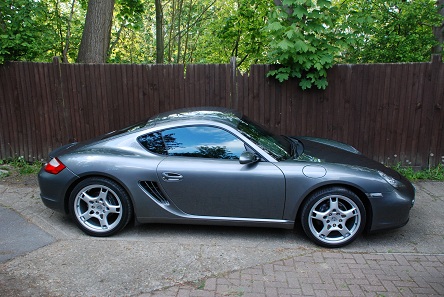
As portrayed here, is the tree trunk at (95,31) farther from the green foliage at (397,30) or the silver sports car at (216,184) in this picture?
the green foliage at (397,30)

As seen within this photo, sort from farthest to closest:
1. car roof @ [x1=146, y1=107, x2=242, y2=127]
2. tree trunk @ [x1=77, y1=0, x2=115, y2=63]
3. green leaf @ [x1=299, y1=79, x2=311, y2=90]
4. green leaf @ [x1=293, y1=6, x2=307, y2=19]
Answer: tree trunk @ [x1=77, y1=0, x2=115, y2=63], green leaf @ [x1=299, y1=79, x2=311, y2=90], green leaf @ [x1=293, y1=6, x2=307, y2=19], car roof @ [x1=146, y1=107, x2=242, y2=127]

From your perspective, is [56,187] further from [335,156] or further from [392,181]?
[392,181]

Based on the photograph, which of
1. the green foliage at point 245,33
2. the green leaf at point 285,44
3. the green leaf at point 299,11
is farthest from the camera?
the green foliage at point 245,33

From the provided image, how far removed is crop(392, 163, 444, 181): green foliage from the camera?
665 cm

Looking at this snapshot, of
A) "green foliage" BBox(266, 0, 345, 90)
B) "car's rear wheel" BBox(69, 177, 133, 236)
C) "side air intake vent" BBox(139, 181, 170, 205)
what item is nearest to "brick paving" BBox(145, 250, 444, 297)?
"side air intake vent" BBox(139, 181, 170, 205)

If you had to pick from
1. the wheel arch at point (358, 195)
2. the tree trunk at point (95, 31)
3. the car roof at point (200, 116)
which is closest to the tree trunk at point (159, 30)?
the tree trunk at point (95, 31)

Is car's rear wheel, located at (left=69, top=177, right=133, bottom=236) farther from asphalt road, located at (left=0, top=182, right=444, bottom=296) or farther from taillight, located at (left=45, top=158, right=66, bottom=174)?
taillight, located at (left=45, top=158, right=66, bottom=174)

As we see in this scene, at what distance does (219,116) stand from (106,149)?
1.36 meters

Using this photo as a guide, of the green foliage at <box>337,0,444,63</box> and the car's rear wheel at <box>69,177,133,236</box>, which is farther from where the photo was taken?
the green foliage at <box>337,0,444,63</box>

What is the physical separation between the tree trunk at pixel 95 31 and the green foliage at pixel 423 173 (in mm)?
6086

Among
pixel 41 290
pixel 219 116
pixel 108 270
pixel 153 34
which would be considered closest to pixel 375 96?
pixel 219 116

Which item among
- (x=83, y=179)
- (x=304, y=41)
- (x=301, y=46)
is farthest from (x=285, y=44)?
(x=83, y=179)

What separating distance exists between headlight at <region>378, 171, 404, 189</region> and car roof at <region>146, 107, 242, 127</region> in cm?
170

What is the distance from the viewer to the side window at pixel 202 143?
13.8ft
